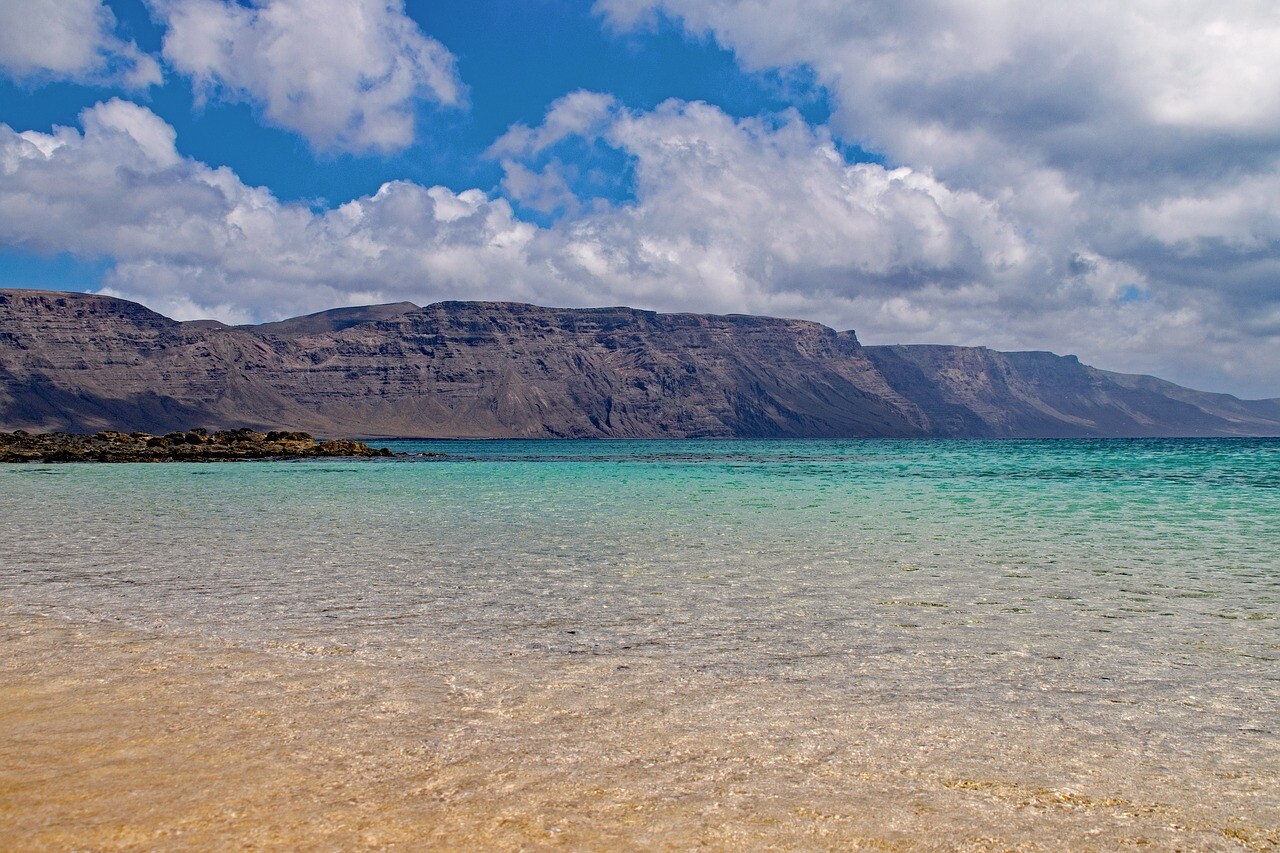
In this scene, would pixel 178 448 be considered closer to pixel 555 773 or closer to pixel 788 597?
pixel 788 597

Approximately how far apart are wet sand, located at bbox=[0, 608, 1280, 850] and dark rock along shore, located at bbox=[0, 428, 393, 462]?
2952 inches

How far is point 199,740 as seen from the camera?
5.81m

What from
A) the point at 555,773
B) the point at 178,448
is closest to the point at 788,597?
the point at 555,773

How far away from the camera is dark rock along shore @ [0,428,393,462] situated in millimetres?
73688

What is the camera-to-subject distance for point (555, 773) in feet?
17.5

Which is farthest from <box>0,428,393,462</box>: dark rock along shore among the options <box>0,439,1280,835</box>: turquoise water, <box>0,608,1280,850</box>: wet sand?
<box>0,608,1280,850</box>: wet sand

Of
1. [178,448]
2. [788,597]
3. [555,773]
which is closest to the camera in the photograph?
[555,773]

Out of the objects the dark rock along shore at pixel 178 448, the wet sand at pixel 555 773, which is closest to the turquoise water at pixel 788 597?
the wet sand at pixel 555 773

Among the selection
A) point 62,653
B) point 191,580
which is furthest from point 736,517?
point 62,653

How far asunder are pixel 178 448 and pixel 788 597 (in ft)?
270

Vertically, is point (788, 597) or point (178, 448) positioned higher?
point (178, 448)

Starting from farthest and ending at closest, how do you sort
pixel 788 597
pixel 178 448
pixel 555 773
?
1. pixel 178 448
2. pixel 788 597
3. pixel 555 773

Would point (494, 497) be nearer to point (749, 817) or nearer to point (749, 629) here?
point (749, 629)

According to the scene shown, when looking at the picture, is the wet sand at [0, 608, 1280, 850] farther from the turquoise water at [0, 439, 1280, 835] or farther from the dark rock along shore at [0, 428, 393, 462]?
the dark rock along shore at [0, 428, 393, 462]
